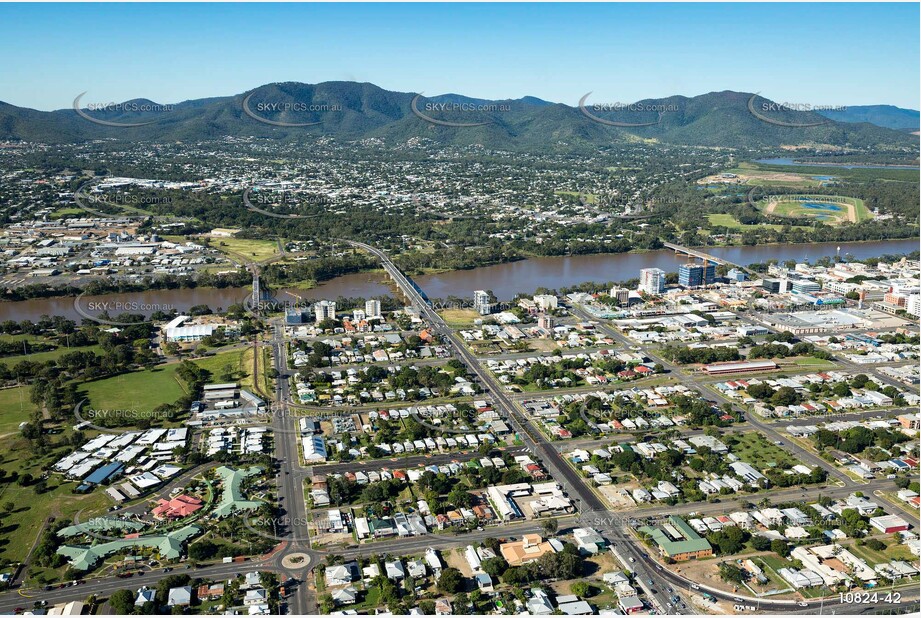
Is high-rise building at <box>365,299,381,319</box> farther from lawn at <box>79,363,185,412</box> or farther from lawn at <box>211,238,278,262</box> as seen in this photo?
lawn at <box>211,238,278,262</box>

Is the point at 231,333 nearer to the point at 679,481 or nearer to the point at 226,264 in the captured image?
the point at 226,264

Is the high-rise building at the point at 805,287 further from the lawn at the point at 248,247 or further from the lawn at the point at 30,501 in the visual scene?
the lawn at the point at 30,501

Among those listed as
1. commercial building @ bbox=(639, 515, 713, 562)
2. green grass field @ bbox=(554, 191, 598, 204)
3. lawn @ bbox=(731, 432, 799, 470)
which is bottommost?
commercial building @ bbox=(639, 515, 713, 562)

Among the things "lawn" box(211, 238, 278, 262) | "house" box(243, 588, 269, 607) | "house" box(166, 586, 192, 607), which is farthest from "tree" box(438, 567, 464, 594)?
"lawn" box(211, 238, 278, 262)

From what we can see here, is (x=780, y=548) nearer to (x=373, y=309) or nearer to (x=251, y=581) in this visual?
(x=251, y=581)

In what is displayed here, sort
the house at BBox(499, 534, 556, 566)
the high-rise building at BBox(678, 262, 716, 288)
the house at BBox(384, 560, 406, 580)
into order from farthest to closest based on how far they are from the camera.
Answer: the high-rise building at BBox(678, 262, 716, 288)
the house at BBox(499, 534, 556, 566)
the house at BBox(384, 560, 406, 580)

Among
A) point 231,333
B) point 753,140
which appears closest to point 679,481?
point 231,333

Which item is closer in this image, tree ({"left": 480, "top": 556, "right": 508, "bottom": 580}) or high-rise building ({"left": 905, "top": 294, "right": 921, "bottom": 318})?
tree ({"left": 480, "top": 556, "right": 508, "bottom": 580})
